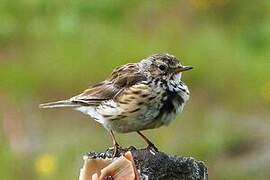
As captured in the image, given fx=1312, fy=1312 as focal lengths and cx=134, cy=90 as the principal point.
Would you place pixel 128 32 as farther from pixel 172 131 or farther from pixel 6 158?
pixel 6 158

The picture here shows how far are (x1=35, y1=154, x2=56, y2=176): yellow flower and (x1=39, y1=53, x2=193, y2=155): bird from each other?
9.36 feet

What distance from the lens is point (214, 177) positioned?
35.2 ft

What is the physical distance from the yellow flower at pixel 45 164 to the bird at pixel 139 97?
2854mm

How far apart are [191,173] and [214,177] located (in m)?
5.47

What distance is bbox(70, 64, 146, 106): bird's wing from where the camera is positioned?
7.49 meters

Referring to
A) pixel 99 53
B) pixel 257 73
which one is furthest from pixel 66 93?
pixel 257 73

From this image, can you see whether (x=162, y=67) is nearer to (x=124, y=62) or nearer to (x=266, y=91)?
(x=266, y=91)

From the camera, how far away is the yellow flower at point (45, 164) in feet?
34.5

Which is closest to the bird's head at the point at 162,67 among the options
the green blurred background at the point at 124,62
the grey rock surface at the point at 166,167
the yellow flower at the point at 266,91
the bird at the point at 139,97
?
the bird at the point at 139,97

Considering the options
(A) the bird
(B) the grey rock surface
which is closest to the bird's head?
(A) the bird

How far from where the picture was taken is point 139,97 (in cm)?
726

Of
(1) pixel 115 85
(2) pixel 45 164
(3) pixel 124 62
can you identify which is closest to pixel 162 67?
(1) pixel 115 85

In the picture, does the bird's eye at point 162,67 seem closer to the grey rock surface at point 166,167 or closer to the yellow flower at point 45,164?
the grey rock surface at point 166,167

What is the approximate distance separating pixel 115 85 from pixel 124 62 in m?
5.15
